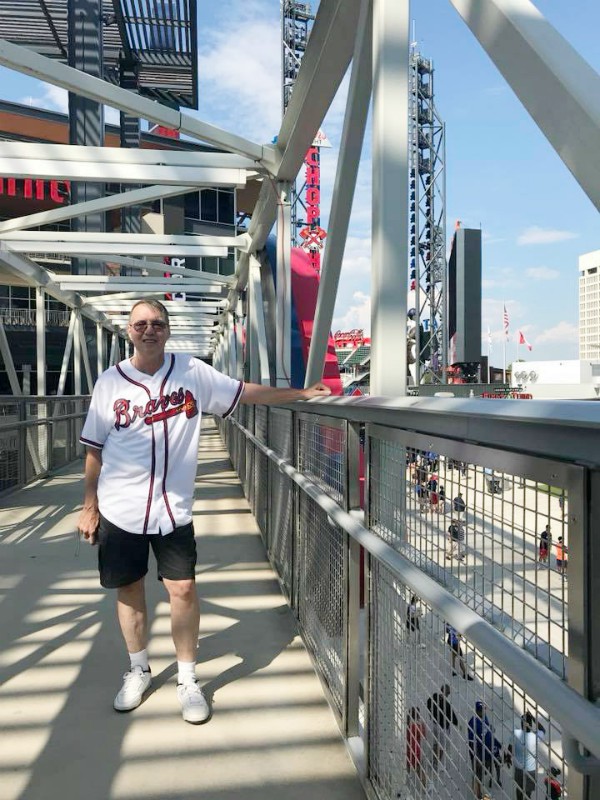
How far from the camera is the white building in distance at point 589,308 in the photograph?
30948 millimetres

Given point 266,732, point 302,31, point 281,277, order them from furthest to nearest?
point 302,31
point 281,277
point 266,732

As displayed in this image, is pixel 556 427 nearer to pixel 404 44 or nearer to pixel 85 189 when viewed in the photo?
pixel 404 44

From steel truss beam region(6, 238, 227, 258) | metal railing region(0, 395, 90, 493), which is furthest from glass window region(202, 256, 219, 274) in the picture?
steel truss beam region(6, 238, 227, 258)

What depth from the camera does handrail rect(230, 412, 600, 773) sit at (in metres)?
0.96

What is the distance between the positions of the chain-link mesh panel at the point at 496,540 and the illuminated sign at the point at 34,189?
2374cm

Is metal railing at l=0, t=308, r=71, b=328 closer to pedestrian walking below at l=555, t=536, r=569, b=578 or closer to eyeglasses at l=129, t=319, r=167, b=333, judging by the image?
eyeglasses at l=129, t=319, r=167, b=333

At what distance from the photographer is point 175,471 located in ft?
9.09

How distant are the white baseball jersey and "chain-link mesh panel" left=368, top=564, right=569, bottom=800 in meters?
1.00

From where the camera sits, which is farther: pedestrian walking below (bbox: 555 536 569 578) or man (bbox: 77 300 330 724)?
man (bbox: 77 300 330 724)

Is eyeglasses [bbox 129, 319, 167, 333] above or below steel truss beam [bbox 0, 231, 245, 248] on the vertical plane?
below

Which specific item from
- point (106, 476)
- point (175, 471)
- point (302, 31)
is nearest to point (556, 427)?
point (175, 471)

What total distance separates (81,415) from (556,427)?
41.7 ft

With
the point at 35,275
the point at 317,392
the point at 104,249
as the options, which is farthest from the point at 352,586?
the point at 35,275

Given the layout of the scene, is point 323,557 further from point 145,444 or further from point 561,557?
point 561,557
